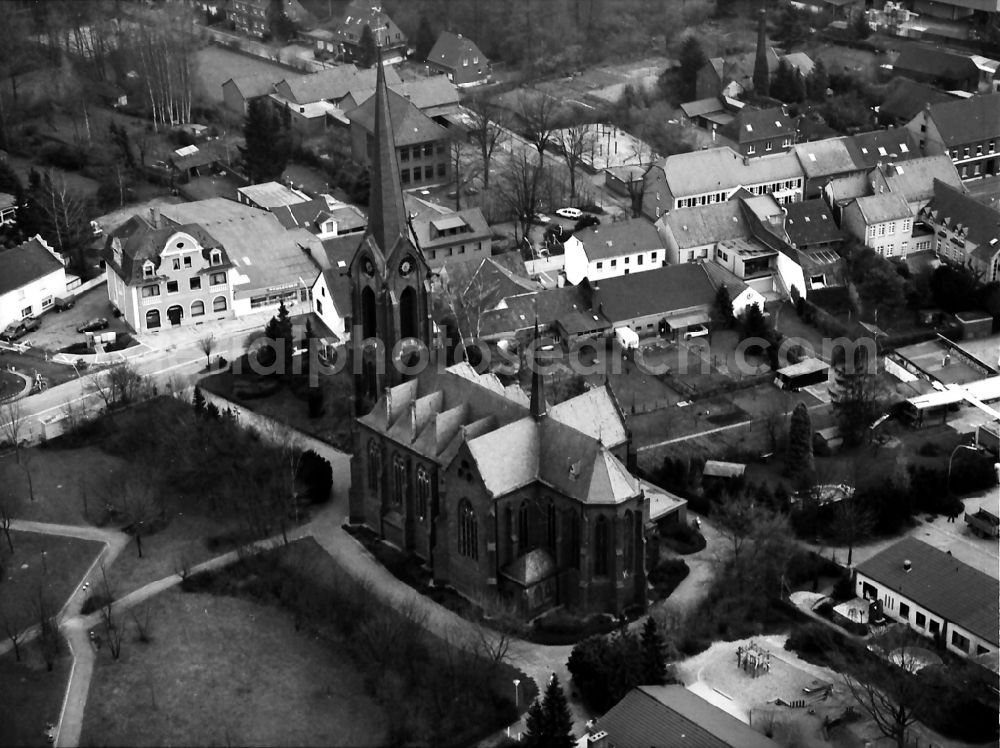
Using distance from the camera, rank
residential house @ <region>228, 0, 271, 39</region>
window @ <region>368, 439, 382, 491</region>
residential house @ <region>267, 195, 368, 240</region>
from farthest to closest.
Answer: residential house @ <region>228, 0, 271, 39</region> → residential house @ <region>267, 195, 368, 240</region> → window @ <region>368, 439, 382, 491</region>

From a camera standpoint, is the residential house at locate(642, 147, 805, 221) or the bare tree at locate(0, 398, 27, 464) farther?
the residential house at locate(642, 147, 805, 221)

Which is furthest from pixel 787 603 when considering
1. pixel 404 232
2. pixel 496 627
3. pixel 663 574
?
pixel 404 232

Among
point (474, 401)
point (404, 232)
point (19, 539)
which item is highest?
point (404, 232)

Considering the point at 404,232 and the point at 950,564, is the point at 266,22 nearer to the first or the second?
the point at 404,232

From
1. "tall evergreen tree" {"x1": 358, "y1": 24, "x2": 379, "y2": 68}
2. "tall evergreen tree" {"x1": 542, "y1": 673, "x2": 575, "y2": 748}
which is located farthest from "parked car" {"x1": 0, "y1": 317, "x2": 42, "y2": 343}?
"tall evergreen tree" {"x1": 358, "y1": 24, "x2": 379, "y2": 68}

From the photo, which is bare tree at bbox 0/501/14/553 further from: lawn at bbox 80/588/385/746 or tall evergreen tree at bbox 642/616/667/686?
tall evergreen tree at bbox 642/616/667/686

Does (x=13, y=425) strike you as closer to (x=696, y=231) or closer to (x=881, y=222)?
(x=696, y=231)
